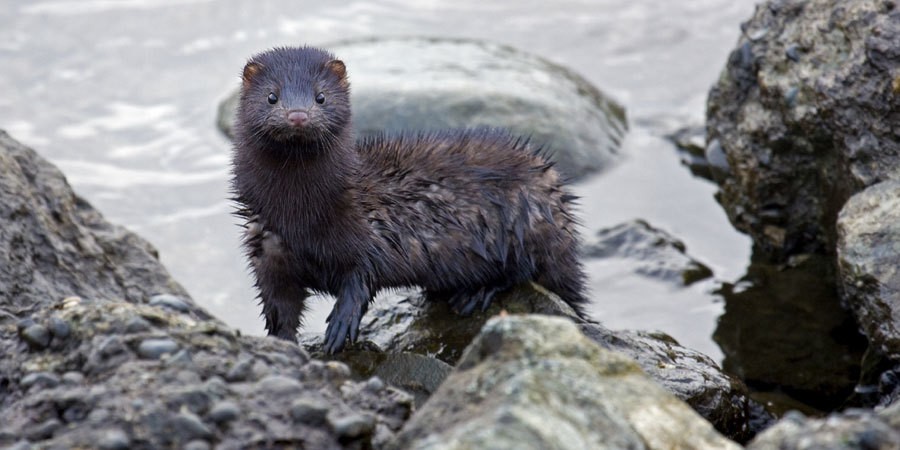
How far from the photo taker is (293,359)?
4762 millimetres

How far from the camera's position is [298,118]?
6.25 m

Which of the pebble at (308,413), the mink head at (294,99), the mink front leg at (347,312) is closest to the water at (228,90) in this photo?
the mink front leg at (347,312)

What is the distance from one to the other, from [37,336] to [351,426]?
4.66 feet

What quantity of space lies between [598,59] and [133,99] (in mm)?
5268

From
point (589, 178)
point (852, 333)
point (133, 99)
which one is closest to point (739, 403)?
point (852, 333)

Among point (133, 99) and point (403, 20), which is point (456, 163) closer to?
point (133, 99)

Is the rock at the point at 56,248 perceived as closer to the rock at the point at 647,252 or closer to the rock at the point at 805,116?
the rock at the point at 647,252

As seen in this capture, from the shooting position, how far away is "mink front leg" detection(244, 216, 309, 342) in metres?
6.72

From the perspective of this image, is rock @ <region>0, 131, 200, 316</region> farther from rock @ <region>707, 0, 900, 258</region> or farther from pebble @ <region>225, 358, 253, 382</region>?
rock @ <region>707, 0, 900, 258</region>

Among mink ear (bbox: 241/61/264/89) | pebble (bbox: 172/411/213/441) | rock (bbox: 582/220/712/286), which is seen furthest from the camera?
rock (bbox: 582/220/712/286)

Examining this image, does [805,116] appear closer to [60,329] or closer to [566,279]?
[566,279]

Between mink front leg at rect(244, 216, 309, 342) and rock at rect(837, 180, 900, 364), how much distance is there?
325 centimetres

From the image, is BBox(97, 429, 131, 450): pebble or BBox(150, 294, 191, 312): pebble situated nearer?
BBox(97, 429, 131, 450): pebble

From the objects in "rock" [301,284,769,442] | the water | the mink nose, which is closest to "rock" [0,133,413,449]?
"rock" [301,284,769,442]
